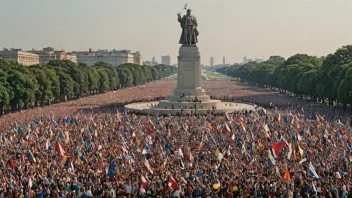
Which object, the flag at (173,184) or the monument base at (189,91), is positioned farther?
the monument base at (189,91)

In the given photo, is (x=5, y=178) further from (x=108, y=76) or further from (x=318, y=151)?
(x=108, y=76)

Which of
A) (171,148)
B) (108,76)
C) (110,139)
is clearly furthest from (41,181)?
(108,76)

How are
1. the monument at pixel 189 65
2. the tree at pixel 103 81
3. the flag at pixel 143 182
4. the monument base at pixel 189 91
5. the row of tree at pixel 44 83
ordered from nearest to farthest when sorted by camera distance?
1. the flag at pixel 143 182
2. the monument base at pixel 189 91
3. the monument at pixel 189 65
4. the row of tree at pixel 44 83
5. the tree at pixel 103 81

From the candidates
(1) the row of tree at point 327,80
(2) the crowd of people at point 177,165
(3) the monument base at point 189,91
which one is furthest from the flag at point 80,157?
(1) the row of tree at point 327,80

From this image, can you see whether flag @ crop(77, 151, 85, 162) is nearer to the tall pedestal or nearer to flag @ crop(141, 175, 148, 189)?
flag @ crop(141, 175, 148, 189)

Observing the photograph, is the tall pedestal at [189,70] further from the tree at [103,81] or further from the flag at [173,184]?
the tree at [103,81]

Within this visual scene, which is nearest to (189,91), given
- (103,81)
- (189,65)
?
(189,65)

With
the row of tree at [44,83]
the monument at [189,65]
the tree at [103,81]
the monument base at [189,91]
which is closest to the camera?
the monument base at [189,91]

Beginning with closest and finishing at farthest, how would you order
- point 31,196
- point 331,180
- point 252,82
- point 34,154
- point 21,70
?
point 31,196
point 331,180
point 34,154
point 21,70
point 252,82

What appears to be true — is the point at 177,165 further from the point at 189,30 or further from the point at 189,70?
the point at 189,30
